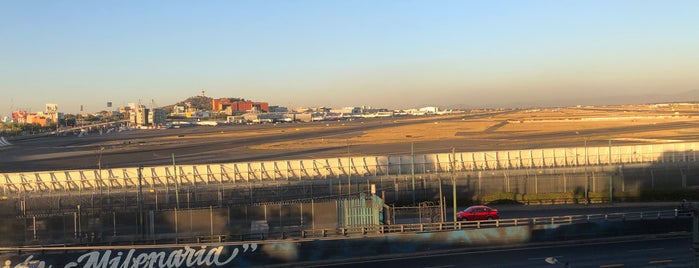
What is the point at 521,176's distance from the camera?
1287 inches

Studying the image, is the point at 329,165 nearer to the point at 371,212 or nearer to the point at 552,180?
the point at 371,212

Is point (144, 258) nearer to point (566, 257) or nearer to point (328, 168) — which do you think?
point (566, 257)

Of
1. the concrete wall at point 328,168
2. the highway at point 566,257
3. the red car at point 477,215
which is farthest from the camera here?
the concrete wall at point 328,168

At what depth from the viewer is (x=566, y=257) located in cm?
1856

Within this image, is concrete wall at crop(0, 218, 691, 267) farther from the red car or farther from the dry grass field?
the dry grass field

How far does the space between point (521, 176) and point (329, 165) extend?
11661 mm

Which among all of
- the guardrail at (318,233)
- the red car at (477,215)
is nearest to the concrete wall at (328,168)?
the red car at (477,215)

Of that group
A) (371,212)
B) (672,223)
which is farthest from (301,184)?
(672,223)

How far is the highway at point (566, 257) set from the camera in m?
17.6

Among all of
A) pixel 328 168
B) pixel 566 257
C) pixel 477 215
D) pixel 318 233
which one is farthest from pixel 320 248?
pixel 328 168

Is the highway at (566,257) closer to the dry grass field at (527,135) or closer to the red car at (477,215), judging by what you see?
the red car at (477,215)

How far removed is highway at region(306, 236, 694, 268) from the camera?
57.8ft

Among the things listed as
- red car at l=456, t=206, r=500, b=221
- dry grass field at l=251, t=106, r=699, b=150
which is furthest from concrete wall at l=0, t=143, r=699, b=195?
dry grass field at l=251, t=106, r=699, b=150

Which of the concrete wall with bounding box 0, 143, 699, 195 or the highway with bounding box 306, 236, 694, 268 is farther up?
the concrete wall with bounding box 0, 143, 699, 195
